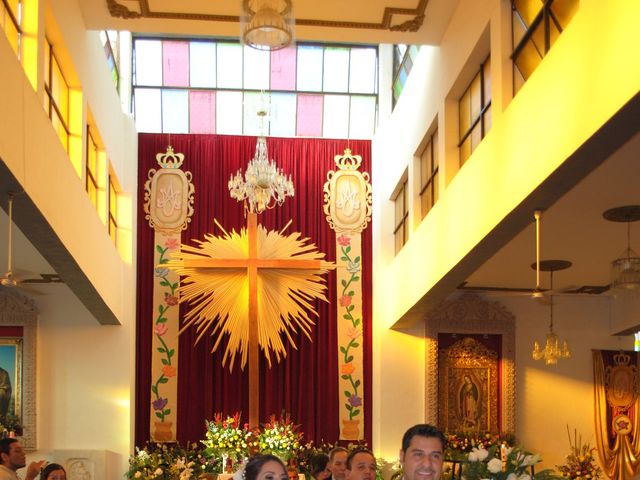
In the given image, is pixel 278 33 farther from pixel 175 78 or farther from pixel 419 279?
pixel 175 78

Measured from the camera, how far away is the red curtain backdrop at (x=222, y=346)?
52.6ft

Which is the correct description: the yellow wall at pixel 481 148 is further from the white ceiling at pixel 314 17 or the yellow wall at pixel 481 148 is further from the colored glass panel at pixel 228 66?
the colored glass panel at pixel 228 66

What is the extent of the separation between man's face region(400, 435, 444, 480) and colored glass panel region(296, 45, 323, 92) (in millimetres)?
13589

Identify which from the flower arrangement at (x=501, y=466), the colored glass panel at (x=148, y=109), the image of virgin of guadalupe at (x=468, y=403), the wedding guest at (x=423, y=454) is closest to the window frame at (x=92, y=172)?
the colored glass panel at (x=148, y=109)

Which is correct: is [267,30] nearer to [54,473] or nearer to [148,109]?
[54,473]

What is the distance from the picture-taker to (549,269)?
41.5ft

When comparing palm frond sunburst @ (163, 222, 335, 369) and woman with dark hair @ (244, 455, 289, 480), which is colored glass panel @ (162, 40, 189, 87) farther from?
woman with dark hair @ (244, 455, 289, 480)

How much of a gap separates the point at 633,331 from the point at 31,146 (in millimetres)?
9715

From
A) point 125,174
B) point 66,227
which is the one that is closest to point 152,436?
point 125,174

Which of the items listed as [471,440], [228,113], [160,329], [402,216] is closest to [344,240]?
[402,216]

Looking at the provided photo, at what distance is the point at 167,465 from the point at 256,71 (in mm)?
6853

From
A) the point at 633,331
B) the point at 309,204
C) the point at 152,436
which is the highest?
the point at 309,204

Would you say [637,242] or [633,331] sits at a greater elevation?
[637,242]

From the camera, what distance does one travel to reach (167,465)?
1487 cm
